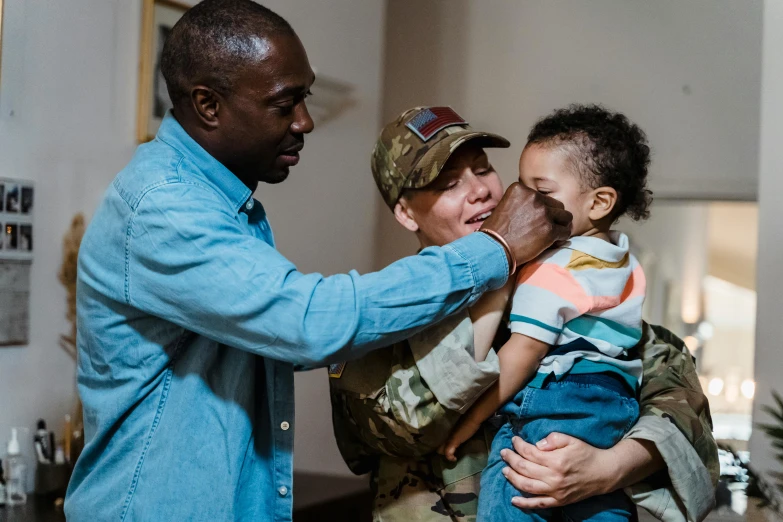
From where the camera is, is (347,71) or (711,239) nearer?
(347,71)

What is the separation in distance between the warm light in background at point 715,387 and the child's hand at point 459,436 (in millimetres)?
5197

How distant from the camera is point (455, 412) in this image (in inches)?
49.5

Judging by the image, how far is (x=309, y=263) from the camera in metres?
3.72

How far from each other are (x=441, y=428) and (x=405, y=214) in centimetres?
49

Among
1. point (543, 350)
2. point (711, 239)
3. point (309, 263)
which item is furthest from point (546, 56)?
point (543, 350)

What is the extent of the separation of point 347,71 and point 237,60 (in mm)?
2804

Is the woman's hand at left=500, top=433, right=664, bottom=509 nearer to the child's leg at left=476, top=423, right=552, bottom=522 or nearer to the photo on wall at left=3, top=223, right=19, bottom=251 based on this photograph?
the child's leg at left=476, top=423, right=552, bottom=522

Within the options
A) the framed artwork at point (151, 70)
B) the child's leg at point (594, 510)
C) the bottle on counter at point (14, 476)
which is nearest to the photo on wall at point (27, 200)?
the framed artwork at point (151, 70)

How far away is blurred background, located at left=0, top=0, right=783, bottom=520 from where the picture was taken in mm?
2482

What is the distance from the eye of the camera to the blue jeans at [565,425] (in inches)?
51.9

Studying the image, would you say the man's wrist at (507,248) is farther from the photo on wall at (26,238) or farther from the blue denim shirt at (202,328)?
the photo on wall at (26,238)

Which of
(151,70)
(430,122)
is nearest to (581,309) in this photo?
(430,122)

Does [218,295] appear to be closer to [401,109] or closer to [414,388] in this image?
[414,388]

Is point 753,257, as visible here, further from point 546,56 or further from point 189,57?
point 189,57
